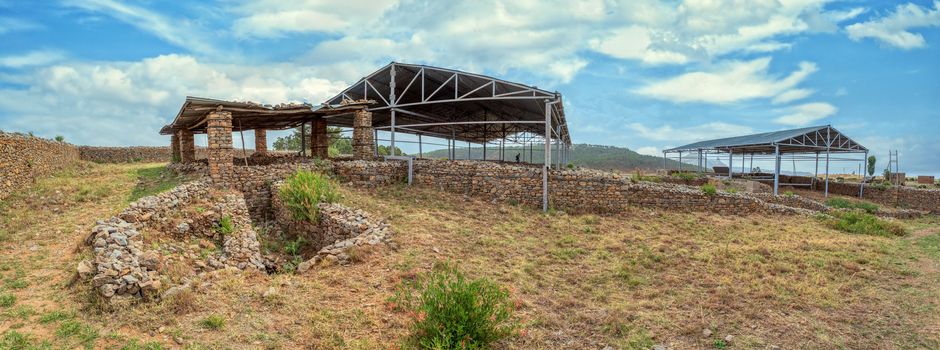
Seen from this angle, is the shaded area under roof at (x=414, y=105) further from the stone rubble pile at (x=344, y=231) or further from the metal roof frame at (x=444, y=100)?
the stone rubble pile at (x=344, y=231)

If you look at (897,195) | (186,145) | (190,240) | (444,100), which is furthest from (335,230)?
(897,195)

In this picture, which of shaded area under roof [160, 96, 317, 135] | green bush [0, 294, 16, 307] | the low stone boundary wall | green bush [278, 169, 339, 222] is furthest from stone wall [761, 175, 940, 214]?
green bush [0, 294, 16, 307]

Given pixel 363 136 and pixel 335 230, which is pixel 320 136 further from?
pixel 335 230

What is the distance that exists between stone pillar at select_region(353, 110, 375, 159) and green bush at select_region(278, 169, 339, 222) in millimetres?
5630

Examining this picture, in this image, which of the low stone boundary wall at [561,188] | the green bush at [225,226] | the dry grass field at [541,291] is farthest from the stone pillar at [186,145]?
the green bush at [225,226]

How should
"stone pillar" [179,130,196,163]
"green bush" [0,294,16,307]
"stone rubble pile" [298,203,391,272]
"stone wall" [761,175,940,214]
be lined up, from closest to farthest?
"green bush" [0,294,16,307] < "stone rubble pile" [298,203,391,272] < "stone pillar" [179,130,196,163] < "stone wall" [761,175,940,214]

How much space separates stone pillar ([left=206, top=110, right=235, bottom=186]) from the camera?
13742 millimetres

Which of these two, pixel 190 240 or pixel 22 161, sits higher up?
pixel 22 161

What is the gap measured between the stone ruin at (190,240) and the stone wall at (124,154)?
20.8 meters

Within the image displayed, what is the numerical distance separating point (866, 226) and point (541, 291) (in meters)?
14.1

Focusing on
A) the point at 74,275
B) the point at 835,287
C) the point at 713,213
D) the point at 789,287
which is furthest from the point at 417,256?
the point at 713,213

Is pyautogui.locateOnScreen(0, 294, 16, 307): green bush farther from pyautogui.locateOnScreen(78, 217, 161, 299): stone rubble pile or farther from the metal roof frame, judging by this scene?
the metal roof frame

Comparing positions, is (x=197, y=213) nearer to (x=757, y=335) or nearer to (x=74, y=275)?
(x=74, y=275)

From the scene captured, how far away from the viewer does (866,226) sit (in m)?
14.8
